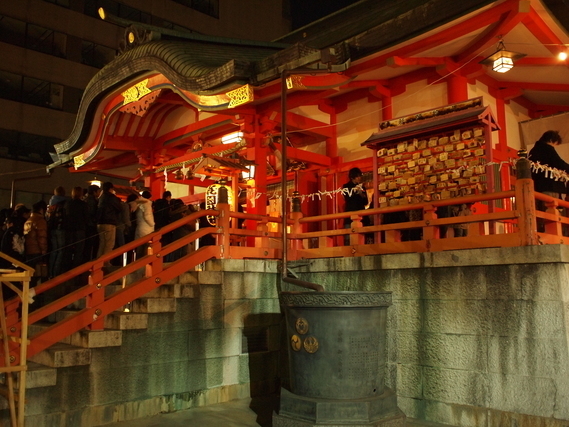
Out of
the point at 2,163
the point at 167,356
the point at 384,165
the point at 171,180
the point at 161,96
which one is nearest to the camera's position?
the point at 167,356

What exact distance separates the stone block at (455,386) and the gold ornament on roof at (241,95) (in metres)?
5.56

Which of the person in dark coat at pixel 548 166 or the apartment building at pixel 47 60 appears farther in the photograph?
the apartment building at pixel 47 60

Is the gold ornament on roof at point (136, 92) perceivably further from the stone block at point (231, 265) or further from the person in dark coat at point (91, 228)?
the stone block at point (231, 265)

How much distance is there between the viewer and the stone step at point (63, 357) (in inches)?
263

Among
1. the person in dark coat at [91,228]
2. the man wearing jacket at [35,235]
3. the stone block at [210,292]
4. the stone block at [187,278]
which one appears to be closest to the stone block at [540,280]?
the stone block at [210,292]

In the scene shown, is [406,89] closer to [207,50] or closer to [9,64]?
[207,50]

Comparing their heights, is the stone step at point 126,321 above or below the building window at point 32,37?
below

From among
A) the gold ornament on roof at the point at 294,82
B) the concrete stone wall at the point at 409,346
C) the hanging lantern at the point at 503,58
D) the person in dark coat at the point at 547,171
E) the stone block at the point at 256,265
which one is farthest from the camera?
the gold ornament on roof at the point at 294,82

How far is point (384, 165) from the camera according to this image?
410 inches

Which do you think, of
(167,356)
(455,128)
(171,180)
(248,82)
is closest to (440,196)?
(455,128)

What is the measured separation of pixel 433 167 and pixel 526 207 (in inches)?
119

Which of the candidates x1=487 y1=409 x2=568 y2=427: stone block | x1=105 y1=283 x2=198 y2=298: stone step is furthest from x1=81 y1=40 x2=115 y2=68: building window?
x1=487 y1=409 x2=568 y2=427: stone block

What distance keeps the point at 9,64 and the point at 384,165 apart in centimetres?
2378

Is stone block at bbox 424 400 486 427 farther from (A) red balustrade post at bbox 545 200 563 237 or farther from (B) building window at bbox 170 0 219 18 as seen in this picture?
(B) building window at bbox 170 0 219 18
